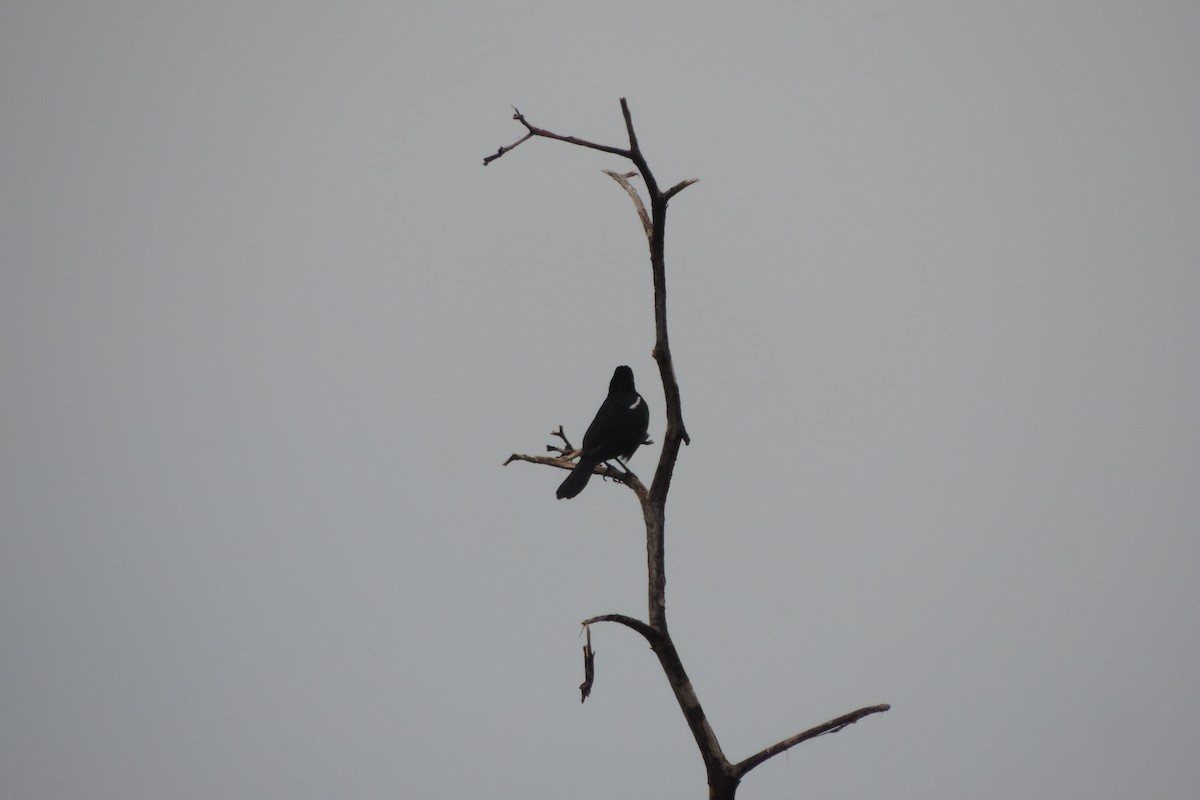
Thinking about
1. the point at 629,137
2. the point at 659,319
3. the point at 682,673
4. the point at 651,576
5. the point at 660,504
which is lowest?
the point at 682,673

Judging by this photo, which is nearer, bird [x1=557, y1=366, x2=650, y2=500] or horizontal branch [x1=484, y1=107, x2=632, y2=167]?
horizontal branch [x1=484, y1=107, x2=632, y2=167]

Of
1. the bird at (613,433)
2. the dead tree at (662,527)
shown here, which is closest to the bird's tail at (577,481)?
the bird at (613,433)

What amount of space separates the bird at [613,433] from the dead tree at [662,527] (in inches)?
72.1

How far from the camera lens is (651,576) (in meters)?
5.77

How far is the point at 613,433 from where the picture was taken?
845 cm

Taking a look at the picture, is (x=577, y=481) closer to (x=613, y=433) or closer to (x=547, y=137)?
(x=613, y=433)

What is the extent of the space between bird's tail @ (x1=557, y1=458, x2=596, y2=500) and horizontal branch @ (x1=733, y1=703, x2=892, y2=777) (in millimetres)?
2765

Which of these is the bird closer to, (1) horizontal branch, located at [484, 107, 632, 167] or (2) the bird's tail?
(2) the bird's tail

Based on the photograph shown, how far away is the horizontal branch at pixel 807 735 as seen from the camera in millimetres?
5355

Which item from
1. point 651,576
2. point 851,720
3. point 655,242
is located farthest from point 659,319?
point 851,720

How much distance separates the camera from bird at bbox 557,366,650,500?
784 centimetres

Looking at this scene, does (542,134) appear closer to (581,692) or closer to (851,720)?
(581,692)

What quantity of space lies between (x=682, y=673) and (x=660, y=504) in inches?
38.9

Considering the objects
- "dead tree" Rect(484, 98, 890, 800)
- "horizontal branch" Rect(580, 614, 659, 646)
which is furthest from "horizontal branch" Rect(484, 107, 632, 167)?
"horizontal branch" Rect(580, 614, 659, 646)
